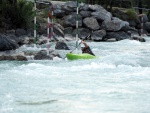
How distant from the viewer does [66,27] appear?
25.0 meters

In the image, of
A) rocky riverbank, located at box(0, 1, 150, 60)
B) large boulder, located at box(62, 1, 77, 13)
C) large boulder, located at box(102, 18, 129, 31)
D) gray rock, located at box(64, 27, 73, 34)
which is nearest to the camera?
rocky riverbank, located at box(0, 1, 150, 60)

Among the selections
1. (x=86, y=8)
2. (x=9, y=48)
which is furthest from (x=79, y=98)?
(x=86, y=8)

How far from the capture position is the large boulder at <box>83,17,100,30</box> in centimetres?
2520

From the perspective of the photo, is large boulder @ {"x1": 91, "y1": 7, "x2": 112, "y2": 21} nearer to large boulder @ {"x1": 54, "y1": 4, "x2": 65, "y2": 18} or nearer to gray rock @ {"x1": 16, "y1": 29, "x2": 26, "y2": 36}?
large boulder @ {"x1": 54, "y1": 4, "x2": 65, "y2": 18}

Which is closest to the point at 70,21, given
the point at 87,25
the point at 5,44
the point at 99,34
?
the point at 87,25

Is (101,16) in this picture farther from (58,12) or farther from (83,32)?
(58,12)

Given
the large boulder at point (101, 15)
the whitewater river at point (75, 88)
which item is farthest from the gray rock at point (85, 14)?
the whitewater river at point (75, 88)

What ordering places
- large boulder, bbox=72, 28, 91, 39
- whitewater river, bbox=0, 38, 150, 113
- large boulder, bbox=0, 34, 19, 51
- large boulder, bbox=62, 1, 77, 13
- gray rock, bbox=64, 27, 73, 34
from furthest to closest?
large boulder, bbox=62, 1, 77, 13, large boulder, bbox=72, 28, 91, 39, gray rock, bbox=64, 27, 73, 34, large boulder, bbox=0, 34, 19, 51, whitewater river, bbox=0, 38, 150, 113

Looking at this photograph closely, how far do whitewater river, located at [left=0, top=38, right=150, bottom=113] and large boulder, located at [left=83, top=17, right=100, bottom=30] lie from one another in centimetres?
1396

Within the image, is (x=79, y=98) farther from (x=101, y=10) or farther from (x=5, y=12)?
(x=101, y=10)

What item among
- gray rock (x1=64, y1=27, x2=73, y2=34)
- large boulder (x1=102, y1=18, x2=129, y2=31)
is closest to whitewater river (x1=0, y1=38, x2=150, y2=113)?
gray rock (x1=64, y1=27, x2=73, y2=34)

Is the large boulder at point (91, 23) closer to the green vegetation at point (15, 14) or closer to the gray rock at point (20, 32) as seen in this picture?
the green vegetation at point (15, 14)

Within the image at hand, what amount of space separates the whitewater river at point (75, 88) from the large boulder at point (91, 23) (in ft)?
45.8

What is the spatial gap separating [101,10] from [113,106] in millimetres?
21264
